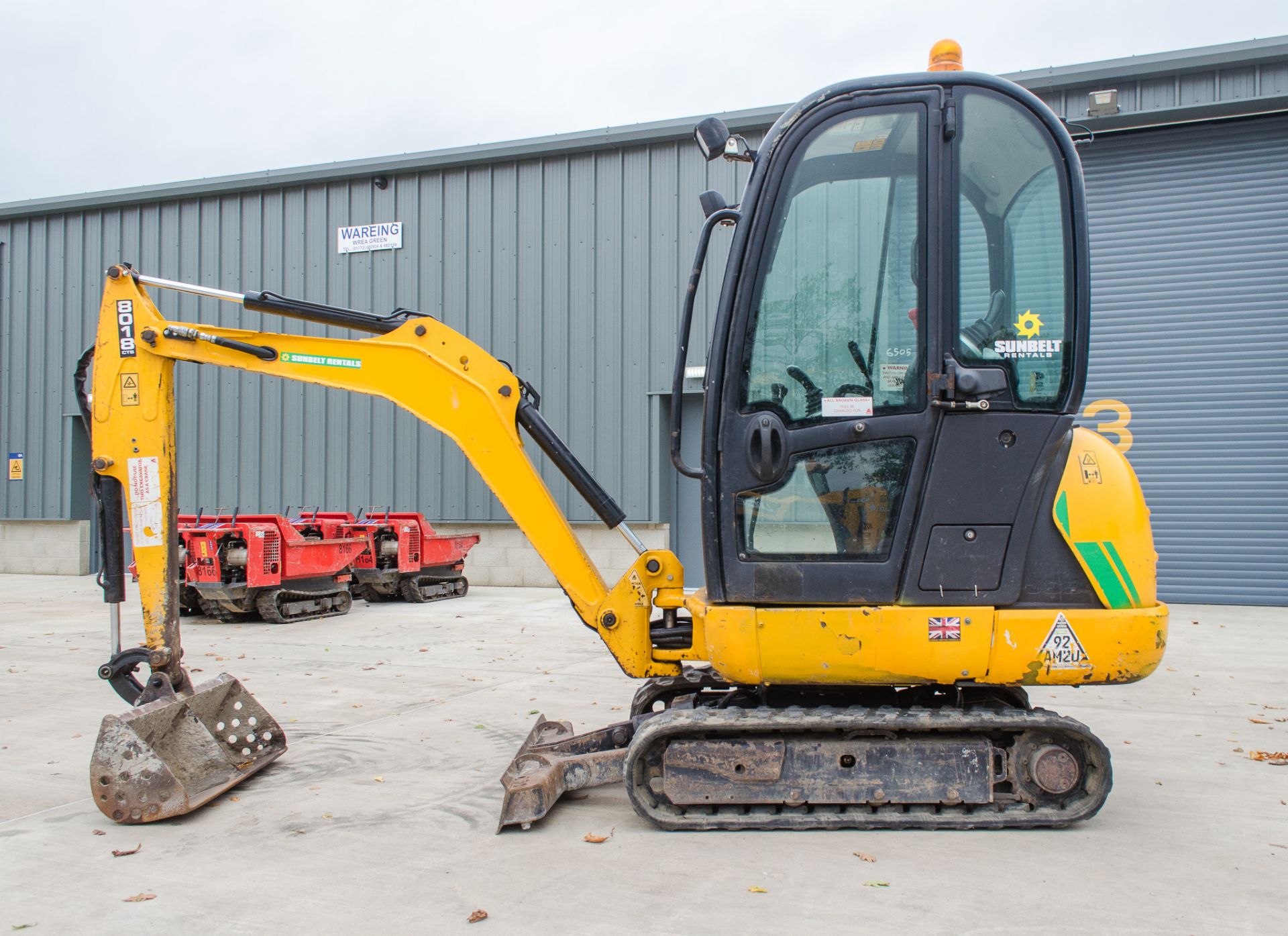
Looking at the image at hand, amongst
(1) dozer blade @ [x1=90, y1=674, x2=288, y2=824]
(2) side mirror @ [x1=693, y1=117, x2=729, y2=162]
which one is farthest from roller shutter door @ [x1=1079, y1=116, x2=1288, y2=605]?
(1) dozer blade @ [x1=90, y1=674, x2=288, y2=824]

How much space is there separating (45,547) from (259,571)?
10.5 m

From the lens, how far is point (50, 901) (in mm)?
3625

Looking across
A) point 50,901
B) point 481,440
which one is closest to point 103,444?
point 481,440

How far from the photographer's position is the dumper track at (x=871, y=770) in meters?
4.26

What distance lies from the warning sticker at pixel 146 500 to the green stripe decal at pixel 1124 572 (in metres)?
4.40

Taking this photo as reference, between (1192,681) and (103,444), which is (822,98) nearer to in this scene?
(103,444)

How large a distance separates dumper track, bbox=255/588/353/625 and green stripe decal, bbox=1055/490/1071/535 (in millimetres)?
10146

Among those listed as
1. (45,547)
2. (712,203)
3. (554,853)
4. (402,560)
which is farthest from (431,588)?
(712,203)

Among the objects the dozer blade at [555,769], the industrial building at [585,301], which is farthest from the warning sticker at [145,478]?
the industrial building at [585,301]

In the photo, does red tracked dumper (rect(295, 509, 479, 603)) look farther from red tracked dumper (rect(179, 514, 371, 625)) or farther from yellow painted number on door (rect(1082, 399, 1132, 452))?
yellow painted number on door (rect(1082, 399, 1132, 452))

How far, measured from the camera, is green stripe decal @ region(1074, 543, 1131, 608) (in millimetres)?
4223

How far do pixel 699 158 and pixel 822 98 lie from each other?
12.4m

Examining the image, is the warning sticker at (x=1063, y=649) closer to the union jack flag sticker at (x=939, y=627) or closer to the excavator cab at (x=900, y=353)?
the excavator cab at (x=900, y=353)

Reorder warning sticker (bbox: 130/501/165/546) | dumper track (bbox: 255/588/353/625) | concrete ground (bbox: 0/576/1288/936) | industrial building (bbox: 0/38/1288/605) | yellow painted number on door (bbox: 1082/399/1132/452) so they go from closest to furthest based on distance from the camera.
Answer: concrete ground (bbox: 0/576/1288/936) → warning sticker (bbox: 130/501/165/546) → dumper track (bbox: 255/588/353/625) → industrial building (bbox: 0/38/1288/605) → yellow painted number on door (bbox: 1082/399/1132/452)
